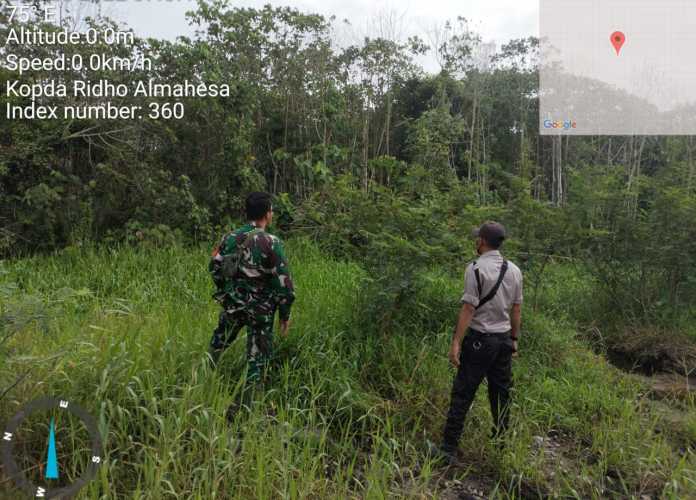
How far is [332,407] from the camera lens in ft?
12.3

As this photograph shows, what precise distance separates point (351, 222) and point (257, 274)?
65.7 inches

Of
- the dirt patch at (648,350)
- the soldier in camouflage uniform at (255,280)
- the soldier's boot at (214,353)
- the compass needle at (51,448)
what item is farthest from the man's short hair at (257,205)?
the dirt patch at (648,350)

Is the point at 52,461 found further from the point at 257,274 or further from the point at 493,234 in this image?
the point at 493,234

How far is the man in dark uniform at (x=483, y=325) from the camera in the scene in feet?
10.8

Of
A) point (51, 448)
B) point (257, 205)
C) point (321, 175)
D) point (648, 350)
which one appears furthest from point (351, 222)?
point (321, 175)

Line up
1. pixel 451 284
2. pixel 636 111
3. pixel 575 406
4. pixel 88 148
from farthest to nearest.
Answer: pixel 636 111 → pixel 88 148 → pixel 451 284 → pixel 575 406

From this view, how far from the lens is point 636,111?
15648mm

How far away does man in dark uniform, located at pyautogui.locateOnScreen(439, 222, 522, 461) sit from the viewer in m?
3.29

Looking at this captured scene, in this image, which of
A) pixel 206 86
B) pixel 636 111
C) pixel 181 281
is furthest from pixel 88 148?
pixel 636 111

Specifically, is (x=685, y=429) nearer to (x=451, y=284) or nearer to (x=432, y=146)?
(x=451, y=284)

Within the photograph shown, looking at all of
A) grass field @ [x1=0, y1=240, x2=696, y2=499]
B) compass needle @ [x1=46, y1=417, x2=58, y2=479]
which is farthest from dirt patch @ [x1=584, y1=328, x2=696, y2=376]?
compass needle @ [x1=46, y1=417, x2=58, y2=479]

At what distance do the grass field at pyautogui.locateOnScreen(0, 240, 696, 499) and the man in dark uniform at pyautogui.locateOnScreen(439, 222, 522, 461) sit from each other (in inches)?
15.3

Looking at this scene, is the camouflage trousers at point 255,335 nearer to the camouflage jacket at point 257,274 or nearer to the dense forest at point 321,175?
the camouflage jacket at point 257,274

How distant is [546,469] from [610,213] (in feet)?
13.1
